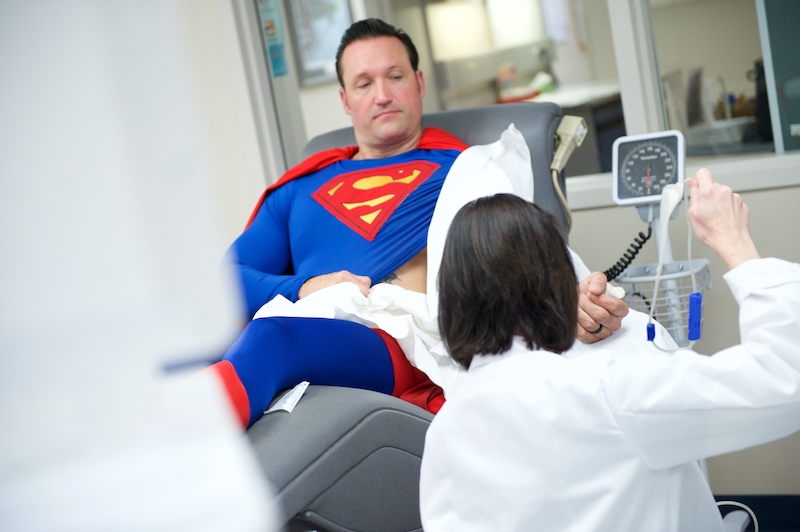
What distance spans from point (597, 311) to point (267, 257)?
99cm

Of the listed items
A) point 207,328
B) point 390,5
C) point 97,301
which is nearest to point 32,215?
point 97,301

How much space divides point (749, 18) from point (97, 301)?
2.00m

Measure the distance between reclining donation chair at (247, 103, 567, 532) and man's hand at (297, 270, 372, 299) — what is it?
15.5 inches

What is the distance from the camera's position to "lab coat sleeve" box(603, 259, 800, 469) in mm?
780

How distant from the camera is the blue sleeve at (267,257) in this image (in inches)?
72.1

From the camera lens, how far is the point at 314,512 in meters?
1.22

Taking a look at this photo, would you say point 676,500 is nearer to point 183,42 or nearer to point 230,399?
point 230,399

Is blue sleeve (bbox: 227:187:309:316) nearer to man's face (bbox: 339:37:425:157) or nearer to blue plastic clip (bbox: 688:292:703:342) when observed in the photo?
man's face (bbox: 339:37:425:157)

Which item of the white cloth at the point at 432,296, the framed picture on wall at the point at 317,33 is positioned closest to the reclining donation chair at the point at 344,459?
the white cloth at the point at 432,296

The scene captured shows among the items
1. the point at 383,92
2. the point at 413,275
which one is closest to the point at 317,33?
the point at 383,92

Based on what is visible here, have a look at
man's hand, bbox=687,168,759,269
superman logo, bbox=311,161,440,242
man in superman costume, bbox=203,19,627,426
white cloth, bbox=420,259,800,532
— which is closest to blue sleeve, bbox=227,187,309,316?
man in superman costume, bbox=203,19,627,426

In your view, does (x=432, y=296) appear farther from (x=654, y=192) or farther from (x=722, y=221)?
(x=722, y=221)

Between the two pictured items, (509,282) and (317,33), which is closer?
(509,282)

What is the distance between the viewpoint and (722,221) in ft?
2.94
